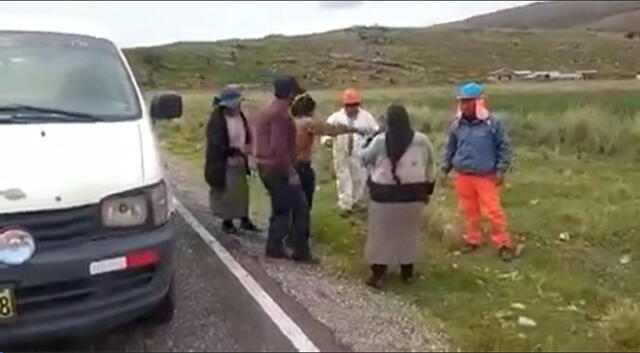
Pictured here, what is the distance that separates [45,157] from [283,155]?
10.8 feet

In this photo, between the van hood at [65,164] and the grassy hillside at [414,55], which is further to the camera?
the grassy hillside at [414,55]

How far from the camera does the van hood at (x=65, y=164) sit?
18.2 ft

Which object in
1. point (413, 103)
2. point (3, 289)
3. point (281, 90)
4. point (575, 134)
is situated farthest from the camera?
point (413, 103)

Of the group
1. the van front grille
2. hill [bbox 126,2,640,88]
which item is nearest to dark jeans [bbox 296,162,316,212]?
hill [bbox 126,2,640,88]

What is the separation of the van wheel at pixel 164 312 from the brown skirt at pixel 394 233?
6.28 ft

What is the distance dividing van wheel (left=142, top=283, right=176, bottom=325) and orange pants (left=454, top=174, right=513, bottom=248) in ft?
12.4

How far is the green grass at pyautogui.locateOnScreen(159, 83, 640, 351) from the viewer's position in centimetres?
662

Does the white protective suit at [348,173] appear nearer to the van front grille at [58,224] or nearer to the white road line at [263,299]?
the white road line at [263,299]

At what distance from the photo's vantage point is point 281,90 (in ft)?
28.6

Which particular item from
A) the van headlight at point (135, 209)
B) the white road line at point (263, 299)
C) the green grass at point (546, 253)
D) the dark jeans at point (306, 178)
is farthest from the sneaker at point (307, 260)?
the van headlight at point (135, 209)

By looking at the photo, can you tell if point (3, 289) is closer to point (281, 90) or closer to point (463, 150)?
point (281, 90)

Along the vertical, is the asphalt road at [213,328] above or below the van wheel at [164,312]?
below

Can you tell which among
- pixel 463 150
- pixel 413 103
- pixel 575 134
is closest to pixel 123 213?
pixel 463 150

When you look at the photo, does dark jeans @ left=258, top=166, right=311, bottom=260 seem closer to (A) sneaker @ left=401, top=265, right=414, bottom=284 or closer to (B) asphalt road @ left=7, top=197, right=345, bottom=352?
(B) asphalt road @ left=7, top=197, right=345, bottom=352
